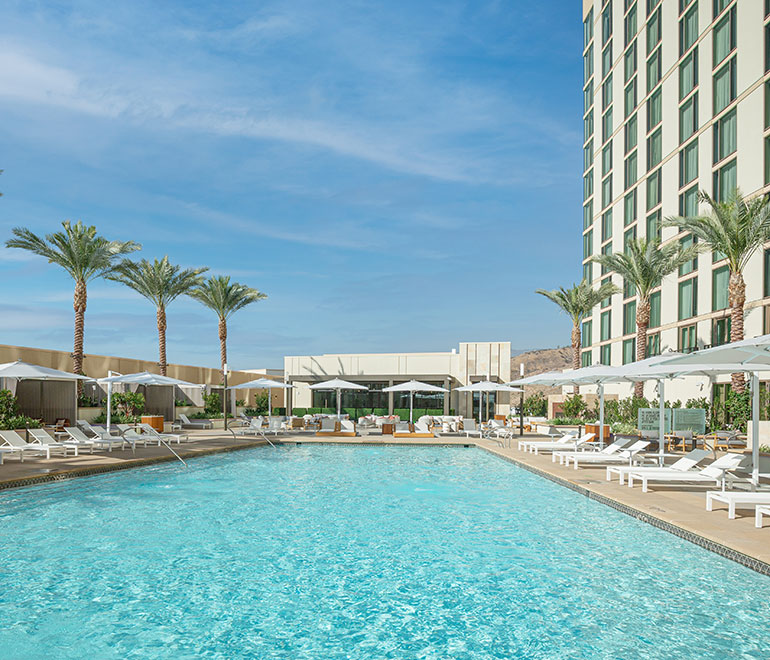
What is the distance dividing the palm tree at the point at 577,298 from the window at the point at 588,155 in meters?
13.8

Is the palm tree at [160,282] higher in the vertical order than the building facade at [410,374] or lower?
higher

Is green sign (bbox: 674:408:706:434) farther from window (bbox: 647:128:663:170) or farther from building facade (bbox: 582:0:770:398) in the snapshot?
window (bbox: 647:128:663:170)

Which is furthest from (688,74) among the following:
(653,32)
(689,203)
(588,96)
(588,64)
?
(588,64)

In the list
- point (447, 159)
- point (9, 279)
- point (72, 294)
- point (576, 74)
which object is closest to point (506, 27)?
point (447, 159)

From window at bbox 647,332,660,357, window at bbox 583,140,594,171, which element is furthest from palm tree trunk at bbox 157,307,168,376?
window at bbox 583,140,594,171

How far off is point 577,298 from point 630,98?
13.6 meters

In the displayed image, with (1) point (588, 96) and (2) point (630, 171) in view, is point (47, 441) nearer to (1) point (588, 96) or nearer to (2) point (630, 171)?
(2) point (630, 171)

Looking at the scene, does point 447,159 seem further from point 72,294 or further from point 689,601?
point 689,601

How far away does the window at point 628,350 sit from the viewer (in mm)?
37469

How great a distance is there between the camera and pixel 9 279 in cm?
2905

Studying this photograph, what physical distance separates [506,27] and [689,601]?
2190 centimetres

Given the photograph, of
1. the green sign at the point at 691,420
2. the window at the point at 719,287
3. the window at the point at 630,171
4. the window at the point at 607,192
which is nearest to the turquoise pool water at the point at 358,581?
the green sign at the point at 691,420

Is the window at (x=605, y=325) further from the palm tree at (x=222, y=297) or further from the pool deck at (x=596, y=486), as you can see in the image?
the palm tree at (x=222, y=297)

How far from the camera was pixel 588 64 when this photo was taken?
48000 millimetres
